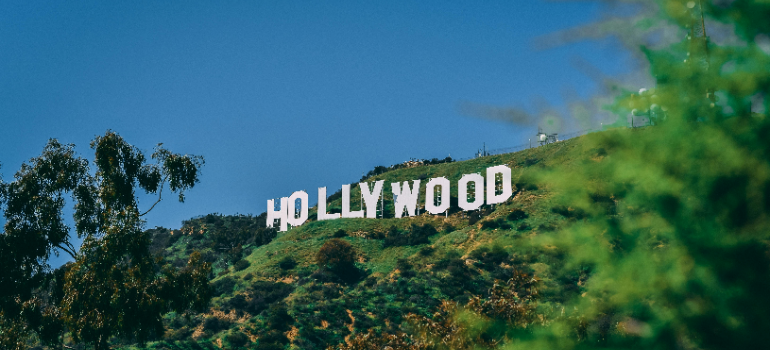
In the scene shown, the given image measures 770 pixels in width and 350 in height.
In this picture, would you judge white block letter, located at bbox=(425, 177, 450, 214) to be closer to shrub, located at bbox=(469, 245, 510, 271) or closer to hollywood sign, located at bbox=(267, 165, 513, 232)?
hollywood sign, located at bbox=(267, 165, 513, 232)

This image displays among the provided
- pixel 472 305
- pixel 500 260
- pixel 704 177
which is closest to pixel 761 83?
pixel 704 177

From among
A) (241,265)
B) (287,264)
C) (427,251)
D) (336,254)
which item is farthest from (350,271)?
(241,265)

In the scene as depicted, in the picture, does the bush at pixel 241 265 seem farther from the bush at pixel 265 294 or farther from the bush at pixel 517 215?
the bush at pixel 517 215

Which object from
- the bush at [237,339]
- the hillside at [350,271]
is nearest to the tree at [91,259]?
the hillside at [350,271]

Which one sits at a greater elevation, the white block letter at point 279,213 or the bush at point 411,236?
the white block letter at point 279,213

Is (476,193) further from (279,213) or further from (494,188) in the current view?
(279,213)

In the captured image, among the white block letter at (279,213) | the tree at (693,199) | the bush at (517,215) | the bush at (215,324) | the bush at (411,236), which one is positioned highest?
the white block letter at (279,213)

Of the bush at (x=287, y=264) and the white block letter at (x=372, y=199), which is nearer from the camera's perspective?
the bush at (x=287, y=264)
